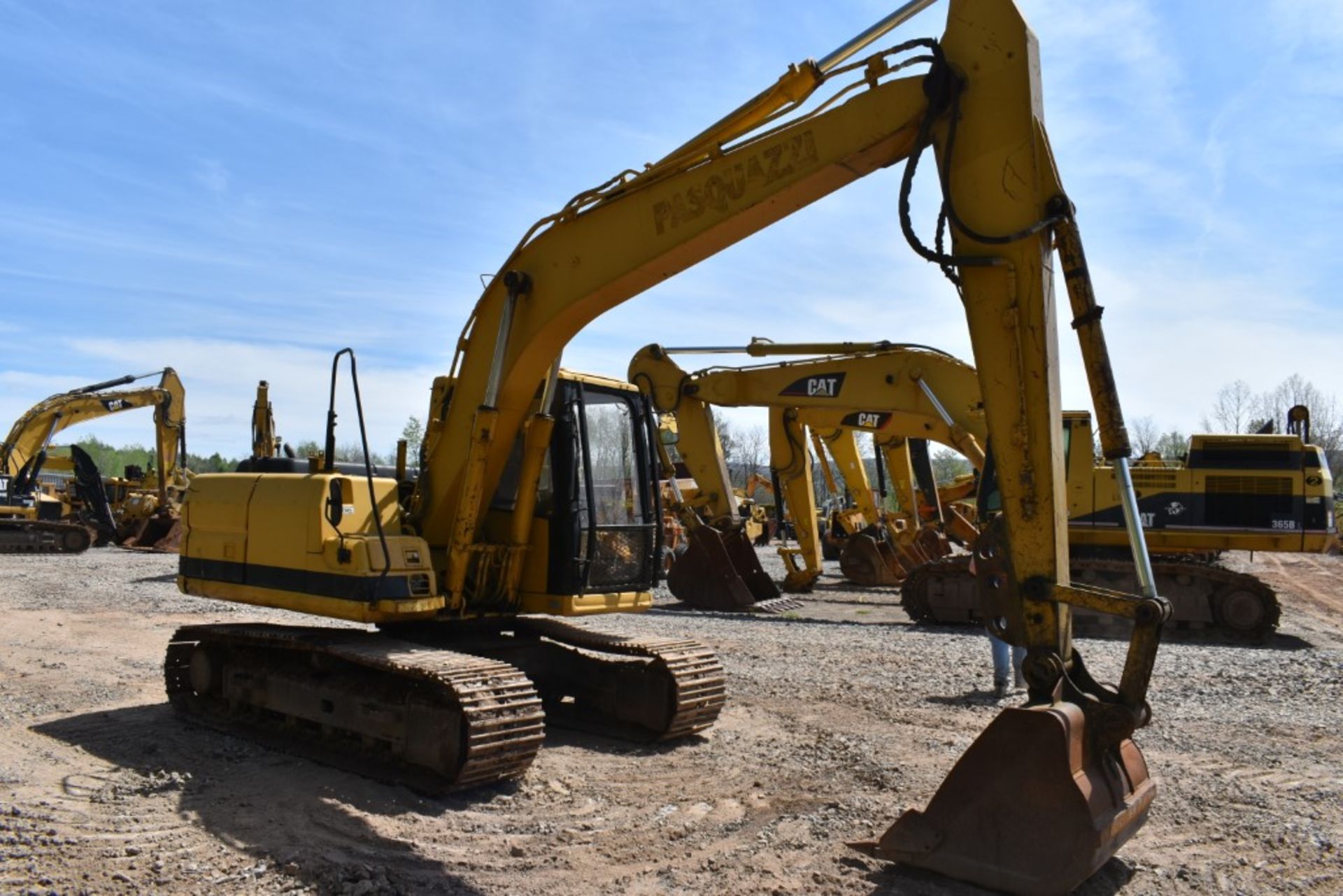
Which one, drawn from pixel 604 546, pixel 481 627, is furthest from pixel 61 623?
pixel 604 546

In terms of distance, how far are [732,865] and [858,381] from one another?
11.3 metres

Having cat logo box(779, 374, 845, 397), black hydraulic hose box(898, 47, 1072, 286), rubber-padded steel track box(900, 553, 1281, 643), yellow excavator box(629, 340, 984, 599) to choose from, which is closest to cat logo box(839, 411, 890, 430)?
yellow excavator box(629, 340, 984, 599)

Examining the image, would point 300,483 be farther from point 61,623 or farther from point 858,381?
point 858,381

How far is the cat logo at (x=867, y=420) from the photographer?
663 inches

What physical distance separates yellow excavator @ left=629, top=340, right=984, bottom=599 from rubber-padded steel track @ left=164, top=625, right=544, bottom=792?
7.98 meters

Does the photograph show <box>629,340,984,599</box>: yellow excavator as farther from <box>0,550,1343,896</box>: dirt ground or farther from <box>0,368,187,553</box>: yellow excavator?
<box>0,368,187,553</box>: yellow excavator

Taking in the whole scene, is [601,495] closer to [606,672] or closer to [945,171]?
[606,672]

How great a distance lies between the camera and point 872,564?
63.8ft

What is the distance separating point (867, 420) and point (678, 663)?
1026 cm

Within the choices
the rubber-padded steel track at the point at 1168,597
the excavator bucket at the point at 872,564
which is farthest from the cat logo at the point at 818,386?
the excavator bucket at the point at 872,564

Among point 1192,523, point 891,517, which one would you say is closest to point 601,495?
point 1192,523

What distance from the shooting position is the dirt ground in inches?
193

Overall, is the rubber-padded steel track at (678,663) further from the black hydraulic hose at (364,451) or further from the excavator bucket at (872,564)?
the excavator bucket at (872,564)

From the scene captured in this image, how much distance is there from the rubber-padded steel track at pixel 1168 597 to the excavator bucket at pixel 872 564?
4927 millimetres
